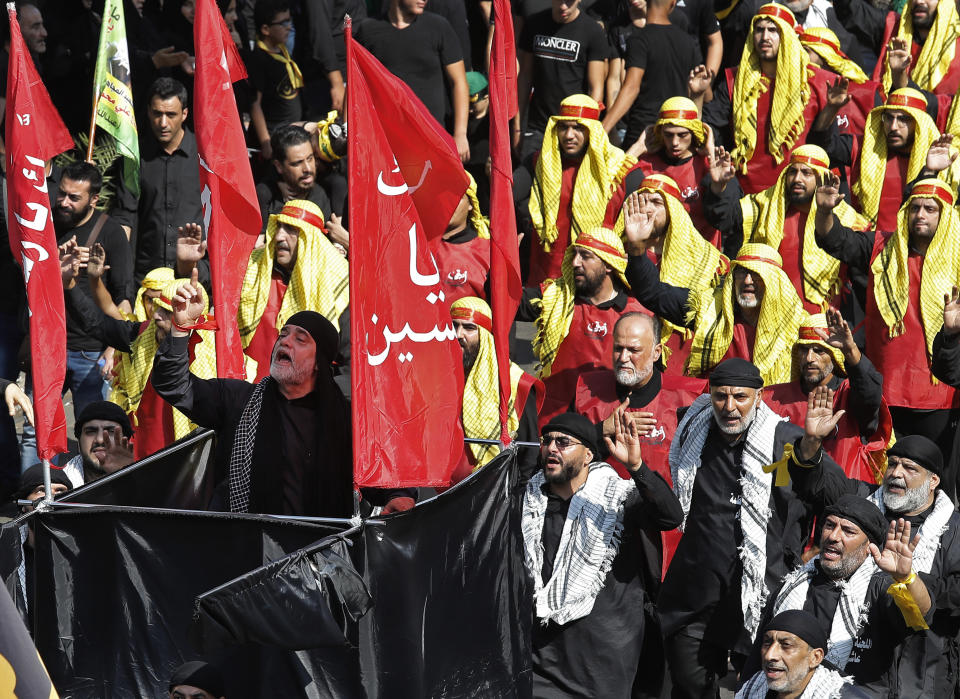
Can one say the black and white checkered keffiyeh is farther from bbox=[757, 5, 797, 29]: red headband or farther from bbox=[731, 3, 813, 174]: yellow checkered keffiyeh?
bbox=[757, 5, 797, 29]: red headband

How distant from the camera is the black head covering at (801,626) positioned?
6441mm

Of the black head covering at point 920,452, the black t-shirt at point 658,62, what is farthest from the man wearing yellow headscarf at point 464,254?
the black head covering at point 920,452

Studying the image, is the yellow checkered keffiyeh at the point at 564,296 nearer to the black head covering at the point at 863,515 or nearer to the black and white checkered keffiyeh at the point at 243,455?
the black head covering at the point at 863,515

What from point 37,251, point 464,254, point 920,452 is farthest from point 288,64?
point 920,452

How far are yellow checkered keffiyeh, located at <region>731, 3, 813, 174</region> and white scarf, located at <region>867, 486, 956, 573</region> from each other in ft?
16.0

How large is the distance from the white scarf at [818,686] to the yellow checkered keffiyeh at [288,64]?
6661mm

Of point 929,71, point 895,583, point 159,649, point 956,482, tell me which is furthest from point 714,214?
point 159,649

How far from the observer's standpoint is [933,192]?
9.64m

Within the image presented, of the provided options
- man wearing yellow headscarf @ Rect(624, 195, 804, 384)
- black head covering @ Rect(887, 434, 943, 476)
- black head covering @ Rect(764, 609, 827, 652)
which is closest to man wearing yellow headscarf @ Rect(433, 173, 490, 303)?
man wearing yellow headscarf @ Rect(624, 195, 804, 384)

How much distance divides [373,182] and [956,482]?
14.3ft

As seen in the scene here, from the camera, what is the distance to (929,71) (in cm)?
1295

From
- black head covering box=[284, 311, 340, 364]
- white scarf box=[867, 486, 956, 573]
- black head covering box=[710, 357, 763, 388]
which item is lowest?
white scarf box=[867, 486, 956, 573]

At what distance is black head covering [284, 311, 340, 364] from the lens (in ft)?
21.3

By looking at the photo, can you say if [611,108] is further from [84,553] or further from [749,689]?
[84,553]
